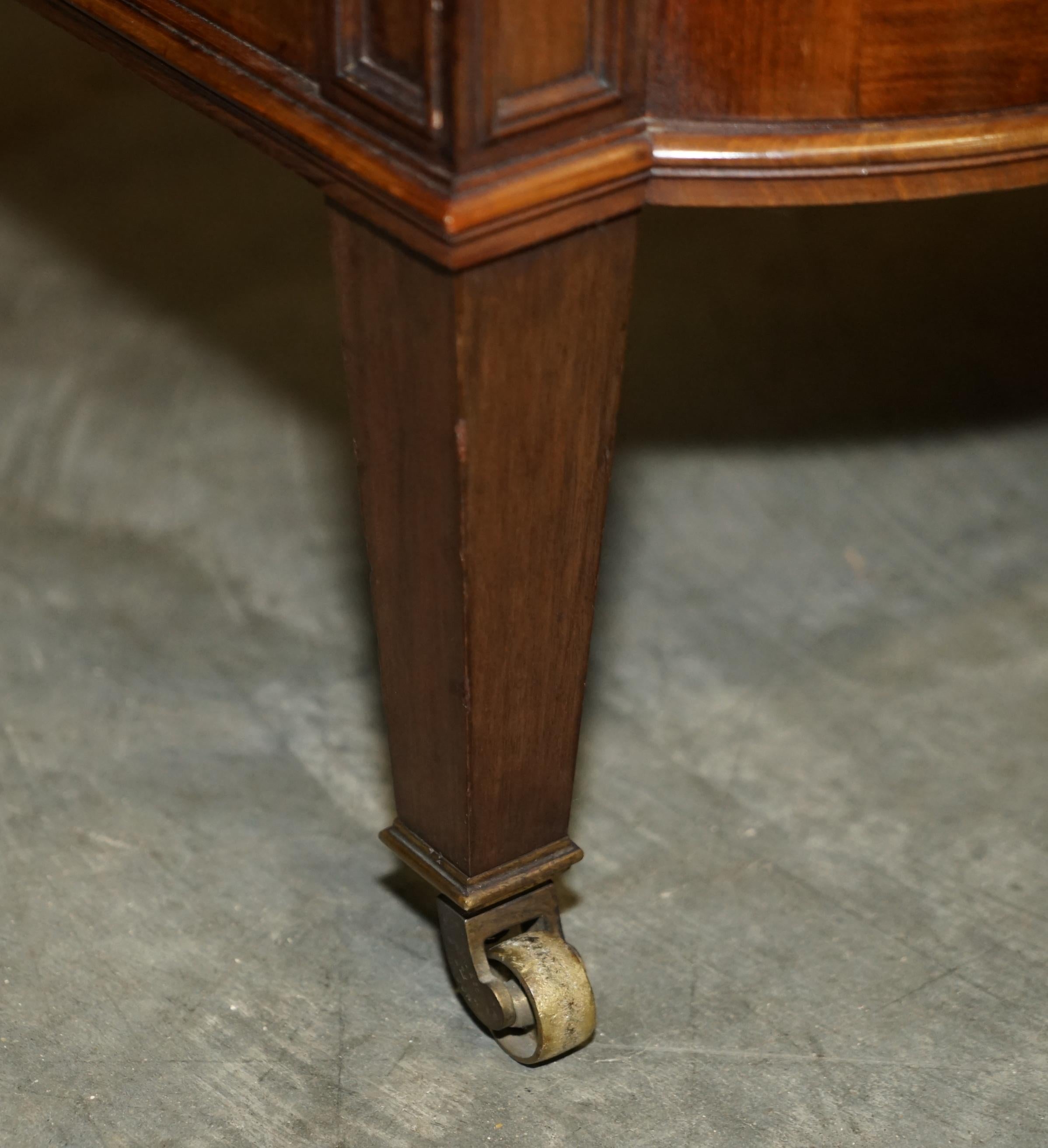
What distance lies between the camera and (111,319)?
2260 mm

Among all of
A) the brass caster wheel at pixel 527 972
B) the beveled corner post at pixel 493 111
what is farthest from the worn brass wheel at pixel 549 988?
the beveled corner post at pixel 493 111

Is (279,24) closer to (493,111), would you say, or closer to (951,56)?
(493,111)

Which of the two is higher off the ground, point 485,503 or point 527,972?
point 485,503

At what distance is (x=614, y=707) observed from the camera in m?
1.67

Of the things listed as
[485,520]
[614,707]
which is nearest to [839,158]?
[485,520]

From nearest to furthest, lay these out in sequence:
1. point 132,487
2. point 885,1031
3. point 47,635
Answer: point 885,1031
point 47,635
point 132,487

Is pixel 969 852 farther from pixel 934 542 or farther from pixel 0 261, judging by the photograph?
pixel 0 261

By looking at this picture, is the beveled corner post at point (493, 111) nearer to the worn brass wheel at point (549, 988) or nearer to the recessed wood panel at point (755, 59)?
the recessed wood panel at point (755, 59)

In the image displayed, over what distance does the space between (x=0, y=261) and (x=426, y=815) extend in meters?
A: 1.44

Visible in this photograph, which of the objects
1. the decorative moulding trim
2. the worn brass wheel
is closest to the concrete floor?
the worn brass wheel

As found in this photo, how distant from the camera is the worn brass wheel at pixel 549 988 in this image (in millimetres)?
→ 1190

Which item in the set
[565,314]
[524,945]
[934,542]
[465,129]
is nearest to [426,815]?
[524,945]

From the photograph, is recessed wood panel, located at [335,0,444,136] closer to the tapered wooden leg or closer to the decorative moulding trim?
the tapered wooden leg

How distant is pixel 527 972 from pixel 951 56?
63cm
